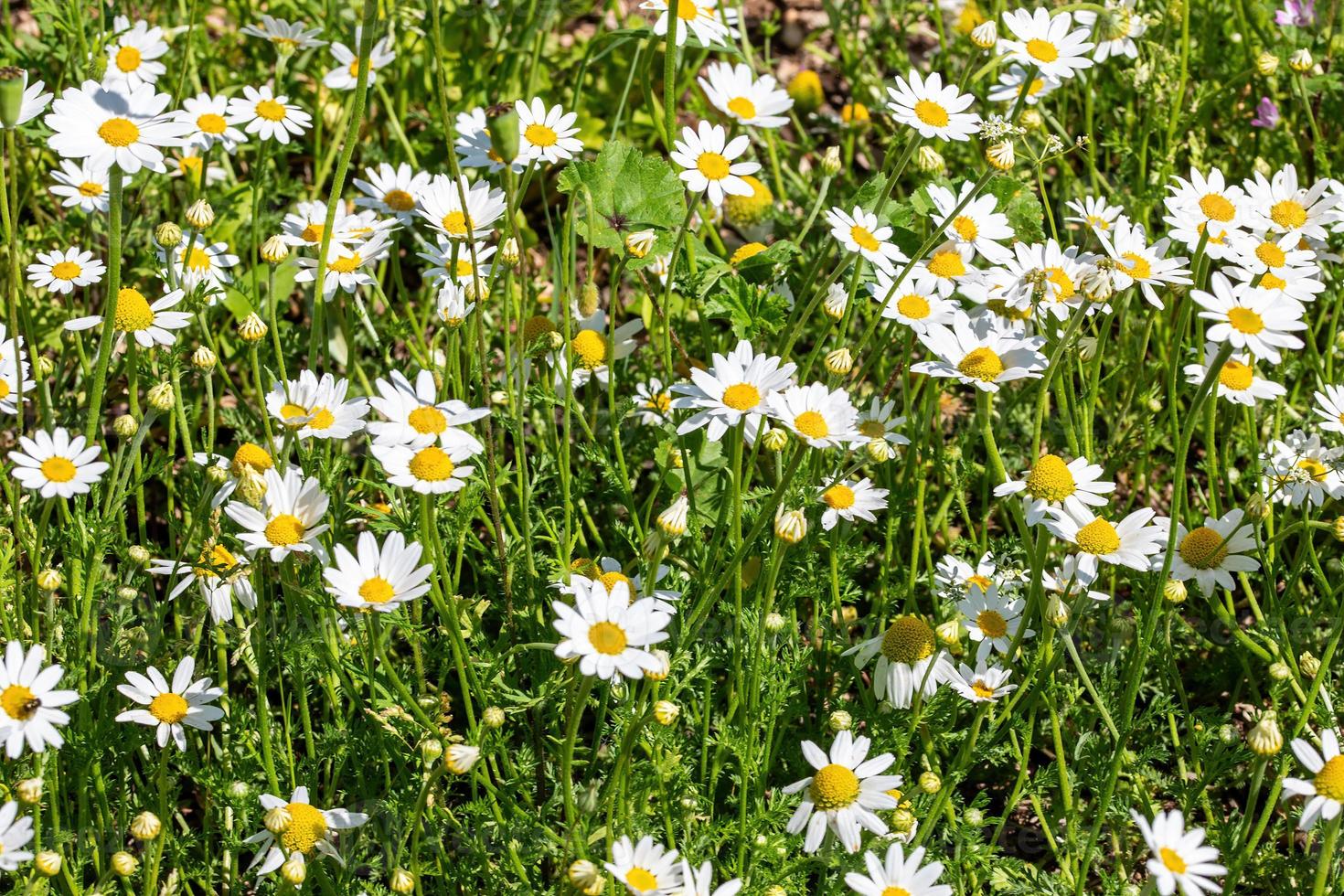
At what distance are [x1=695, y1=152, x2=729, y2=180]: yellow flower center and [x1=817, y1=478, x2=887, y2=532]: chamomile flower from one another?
2.02 feet

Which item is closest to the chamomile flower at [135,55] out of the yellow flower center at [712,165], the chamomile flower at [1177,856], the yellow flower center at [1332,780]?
the yellow flower center at [712,165]

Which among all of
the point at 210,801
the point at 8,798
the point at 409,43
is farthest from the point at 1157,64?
the point at 8,798

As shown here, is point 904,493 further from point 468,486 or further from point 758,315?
point 468,486

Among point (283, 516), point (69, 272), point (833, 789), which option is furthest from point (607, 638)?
point (69, 272)

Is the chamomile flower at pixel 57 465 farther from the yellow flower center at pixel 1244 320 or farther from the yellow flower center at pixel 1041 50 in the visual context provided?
the yellow flower center at pixel 1041 50

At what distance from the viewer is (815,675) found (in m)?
2.68

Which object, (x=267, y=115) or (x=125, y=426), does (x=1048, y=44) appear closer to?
(x=267, y=115)

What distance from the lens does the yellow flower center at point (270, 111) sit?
116 inches

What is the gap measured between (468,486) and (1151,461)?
5.35 feet

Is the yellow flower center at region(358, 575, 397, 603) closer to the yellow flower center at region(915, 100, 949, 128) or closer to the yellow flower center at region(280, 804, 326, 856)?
the yellow flower center at region(280, 804, 326, 856)

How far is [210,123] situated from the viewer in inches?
110

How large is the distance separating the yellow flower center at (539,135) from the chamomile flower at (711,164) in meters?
0.28

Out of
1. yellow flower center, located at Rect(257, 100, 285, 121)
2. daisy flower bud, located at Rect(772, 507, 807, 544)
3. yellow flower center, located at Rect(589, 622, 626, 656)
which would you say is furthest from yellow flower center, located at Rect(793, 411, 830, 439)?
→ yellow flower center, located at Rect(257, 100, 285, 121)

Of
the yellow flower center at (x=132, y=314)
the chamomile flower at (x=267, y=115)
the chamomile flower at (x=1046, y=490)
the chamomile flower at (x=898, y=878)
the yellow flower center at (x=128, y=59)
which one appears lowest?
the chamomile flower at (x=898, y=878)
